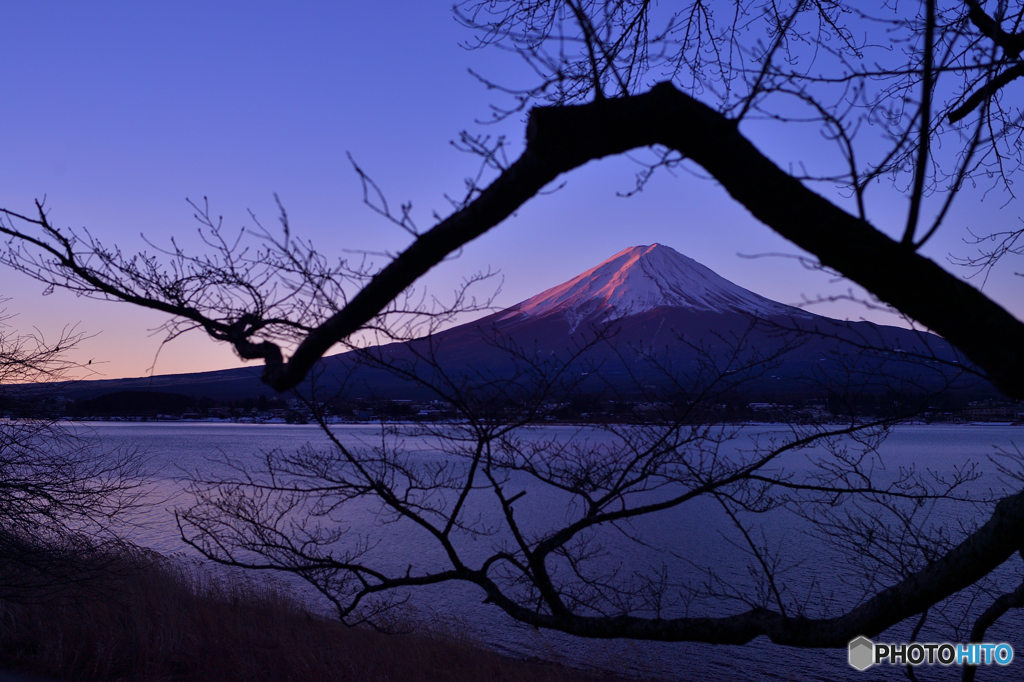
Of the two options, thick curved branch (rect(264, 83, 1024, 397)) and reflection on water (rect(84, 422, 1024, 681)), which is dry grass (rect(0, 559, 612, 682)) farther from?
thick curved branch (rect(264, 83, 1024, 397))

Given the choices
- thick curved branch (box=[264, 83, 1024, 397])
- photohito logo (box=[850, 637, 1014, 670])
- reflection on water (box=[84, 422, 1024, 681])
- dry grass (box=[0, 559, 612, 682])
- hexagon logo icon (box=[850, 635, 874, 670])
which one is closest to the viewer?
thick curved branch (box=[264, 83, 1024, 397])

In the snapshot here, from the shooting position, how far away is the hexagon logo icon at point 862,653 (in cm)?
234

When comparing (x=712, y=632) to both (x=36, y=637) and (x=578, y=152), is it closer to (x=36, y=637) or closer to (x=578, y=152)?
(x=578, y=152)

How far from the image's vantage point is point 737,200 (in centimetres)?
167

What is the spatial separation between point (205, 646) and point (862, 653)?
863cm

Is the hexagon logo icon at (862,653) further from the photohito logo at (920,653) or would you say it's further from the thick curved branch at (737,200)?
the thick curved branch at (737,200)

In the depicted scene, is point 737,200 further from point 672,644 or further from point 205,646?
point 672,644

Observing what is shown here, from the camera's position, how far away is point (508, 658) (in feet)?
33.1

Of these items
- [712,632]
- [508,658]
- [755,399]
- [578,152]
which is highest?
[578,152]

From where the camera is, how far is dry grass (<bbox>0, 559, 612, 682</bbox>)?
7.84m

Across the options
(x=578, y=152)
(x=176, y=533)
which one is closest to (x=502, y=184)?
(x=578, y=152)

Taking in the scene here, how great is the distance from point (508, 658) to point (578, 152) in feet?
32.7

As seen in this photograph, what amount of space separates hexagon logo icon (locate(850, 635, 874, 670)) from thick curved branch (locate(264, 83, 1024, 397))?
44.9 inches

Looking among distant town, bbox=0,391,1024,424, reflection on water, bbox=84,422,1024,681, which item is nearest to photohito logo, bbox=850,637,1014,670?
distant town, bbox=0,391,1024,424
